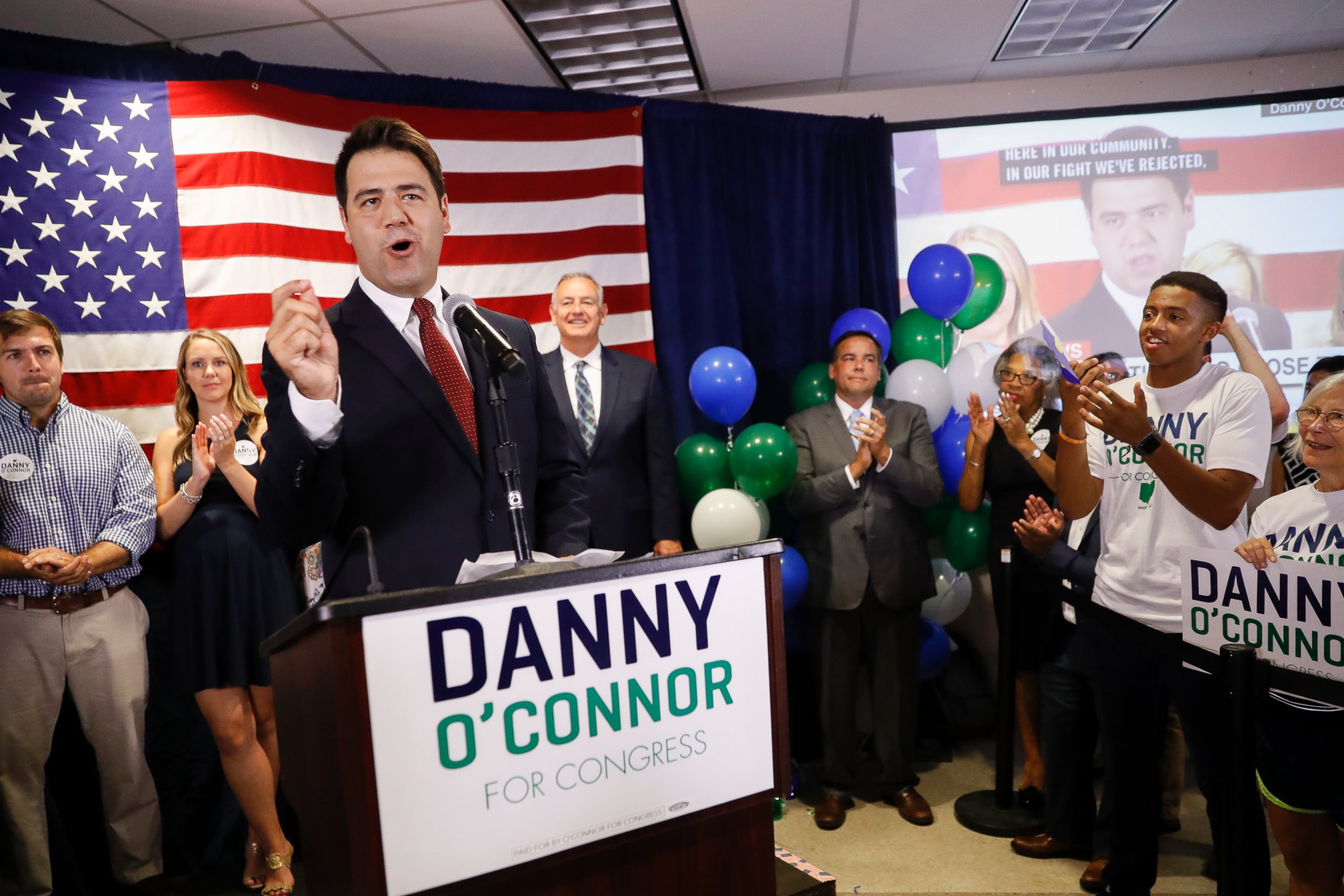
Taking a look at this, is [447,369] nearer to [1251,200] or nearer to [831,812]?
[831,812]

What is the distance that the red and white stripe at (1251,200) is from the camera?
14.6ft

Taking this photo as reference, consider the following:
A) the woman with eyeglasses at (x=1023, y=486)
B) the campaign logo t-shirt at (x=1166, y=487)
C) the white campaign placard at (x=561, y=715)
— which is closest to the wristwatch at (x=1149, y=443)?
the campaign logo t-shirt at (x=1166, y=487)

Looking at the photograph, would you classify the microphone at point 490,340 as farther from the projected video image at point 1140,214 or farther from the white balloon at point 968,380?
the projected video image at point 1140,214

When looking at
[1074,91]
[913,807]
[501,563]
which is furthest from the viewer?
[1074,91]

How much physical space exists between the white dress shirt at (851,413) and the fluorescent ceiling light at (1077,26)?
5.92 feet

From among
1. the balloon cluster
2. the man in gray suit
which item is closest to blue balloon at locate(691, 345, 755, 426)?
the balloon cluster

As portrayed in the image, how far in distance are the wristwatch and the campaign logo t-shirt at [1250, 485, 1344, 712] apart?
250 millimetres

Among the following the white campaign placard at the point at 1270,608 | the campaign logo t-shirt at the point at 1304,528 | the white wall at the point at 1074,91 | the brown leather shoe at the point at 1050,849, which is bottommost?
the brown leather shoe at the point at 1050,849

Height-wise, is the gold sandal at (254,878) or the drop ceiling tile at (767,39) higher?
the drop ceiling tile at (767,39)

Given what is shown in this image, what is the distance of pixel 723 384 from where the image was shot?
3.51 meters

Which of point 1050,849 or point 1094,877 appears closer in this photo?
point 1094,877

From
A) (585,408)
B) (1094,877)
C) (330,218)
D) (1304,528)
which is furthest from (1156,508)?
(330,218)

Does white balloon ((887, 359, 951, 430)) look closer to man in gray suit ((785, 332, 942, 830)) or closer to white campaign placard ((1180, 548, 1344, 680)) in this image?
man in gray suit ((785, 332, 942, 830))

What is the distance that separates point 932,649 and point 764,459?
1.25 meters
